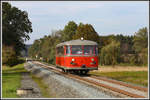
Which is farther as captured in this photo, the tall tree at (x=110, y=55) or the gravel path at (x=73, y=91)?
the tall tree at (x=110, y=55)

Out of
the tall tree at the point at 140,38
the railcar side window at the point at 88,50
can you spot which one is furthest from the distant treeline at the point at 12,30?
the tall tree at the point at 140,38

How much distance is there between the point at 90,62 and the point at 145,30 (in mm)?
39170

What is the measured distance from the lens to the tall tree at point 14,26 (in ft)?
70.7

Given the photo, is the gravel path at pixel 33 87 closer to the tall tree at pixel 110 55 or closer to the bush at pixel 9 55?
the bush at pixel 9 55

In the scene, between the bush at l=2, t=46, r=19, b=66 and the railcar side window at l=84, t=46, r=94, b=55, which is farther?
the bush at l=2, t=46, r=19, b=66

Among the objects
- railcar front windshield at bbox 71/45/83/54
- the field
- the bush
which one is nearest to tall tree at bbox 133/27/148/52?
the field

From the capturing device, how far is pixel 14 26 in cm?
2412

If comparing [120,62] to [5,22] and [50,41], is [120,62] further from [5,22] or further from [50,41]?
[5,22]

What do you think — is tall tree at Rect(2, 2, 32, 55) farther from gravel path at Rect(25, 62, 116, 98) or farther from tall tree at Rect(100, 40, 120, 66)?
tall tree at Rect(100, 40, 120, 66)

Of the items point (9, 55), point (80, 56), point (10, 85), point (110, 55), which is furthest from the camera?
point (110, 55)

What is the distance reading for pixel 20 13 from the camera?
26438mm

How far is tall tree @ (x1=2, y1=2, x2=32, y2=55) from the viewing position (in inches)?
848

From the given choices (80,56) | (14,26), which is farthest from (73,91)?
(14,26)

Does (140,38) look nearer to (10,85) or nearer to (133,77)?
(133,77)
